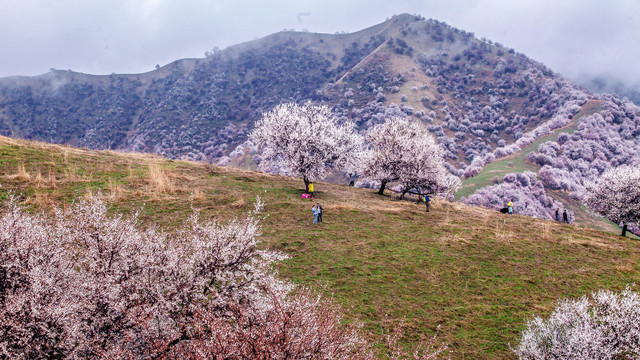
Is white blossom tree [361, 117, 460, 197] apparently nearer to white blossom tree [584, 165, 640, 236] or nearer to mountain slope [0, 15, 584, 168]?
white blossom tree [584, 165, 640, 236]

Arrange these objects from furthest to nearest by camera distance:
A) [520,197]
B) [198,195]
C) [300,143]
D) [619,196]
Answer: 1. [520,197]
2. [300,143]
3. [619,196]
4. [198,195]

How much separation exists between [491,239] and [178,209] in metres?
23.2

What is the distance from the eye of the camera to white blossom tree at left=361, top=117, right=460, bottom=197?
1481 inches

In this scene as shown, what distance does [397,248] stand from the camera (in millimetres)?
20891

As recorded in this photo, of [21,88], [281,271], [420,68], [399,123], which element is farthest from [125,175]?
[21,88]

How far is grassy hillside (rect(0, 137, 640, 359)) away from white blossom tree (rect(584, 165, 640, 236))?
182 inches

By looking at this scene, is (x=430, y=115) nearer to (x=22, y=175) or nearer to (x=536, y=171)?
(x=536, y=171)

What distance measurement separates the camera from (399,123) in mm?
45344

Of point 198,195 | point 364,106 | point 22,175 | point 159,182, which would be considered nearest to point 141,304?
point 198,195

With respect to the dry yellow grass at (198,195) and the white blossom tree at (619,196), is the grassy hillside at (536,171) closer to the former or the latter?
the white blossom tree at (619,196)

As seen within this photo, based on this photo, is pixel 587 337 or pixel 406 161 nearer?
pixel 587 337

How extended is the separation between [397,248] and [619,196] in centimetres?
2644

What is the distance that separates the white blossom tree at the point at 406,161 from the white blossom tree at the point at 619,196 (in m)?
14.1

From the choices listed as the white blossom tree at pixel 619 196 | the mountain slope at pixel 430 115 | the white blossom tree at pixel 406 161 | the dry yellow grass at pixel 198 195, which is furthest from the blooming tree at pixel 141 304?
the mountain slope at pixel 430 115
